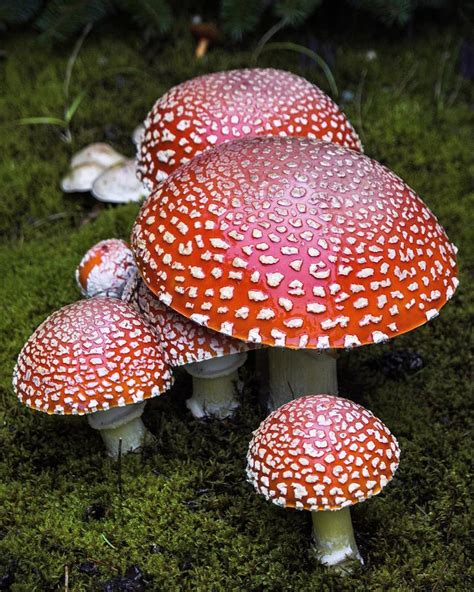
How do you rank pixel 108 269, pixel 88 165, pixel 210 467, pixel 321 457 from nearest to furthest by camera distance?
1. pixel 321 457
2. pixel 210 467
3. pixel 108 269
4. pixel 88 165

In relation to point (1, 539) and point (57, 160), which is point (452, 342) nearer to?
point (1, 539)

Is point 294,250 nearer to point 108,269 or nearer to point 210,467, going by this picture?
point 210,467

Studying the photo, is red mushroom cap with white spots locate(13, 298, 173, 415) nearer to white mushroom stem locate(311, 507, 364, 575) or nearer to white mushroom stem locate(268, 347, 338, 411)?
white mushroom stem locate(268, 347, 338, 411)

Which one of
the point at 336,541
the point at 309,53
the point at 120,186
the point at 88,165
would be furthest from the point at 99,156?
the point at 336,541

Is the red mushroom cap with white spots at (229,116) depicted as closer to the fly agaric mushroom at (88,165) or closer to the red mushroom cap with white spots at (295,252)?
the red mushroom cap with white spots at (295,252)

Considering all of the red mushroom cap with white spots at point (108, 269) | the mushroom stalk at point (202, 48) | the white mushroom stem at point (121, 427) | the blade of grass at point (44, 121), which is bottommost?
the white mushroom stem at point (121, 427)

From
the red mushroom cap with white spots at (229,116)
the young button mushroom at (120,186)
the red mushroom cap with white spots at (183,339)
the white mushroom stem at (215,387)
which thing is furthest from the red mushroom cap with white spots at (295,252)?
the young button mushroom at (120,186)
